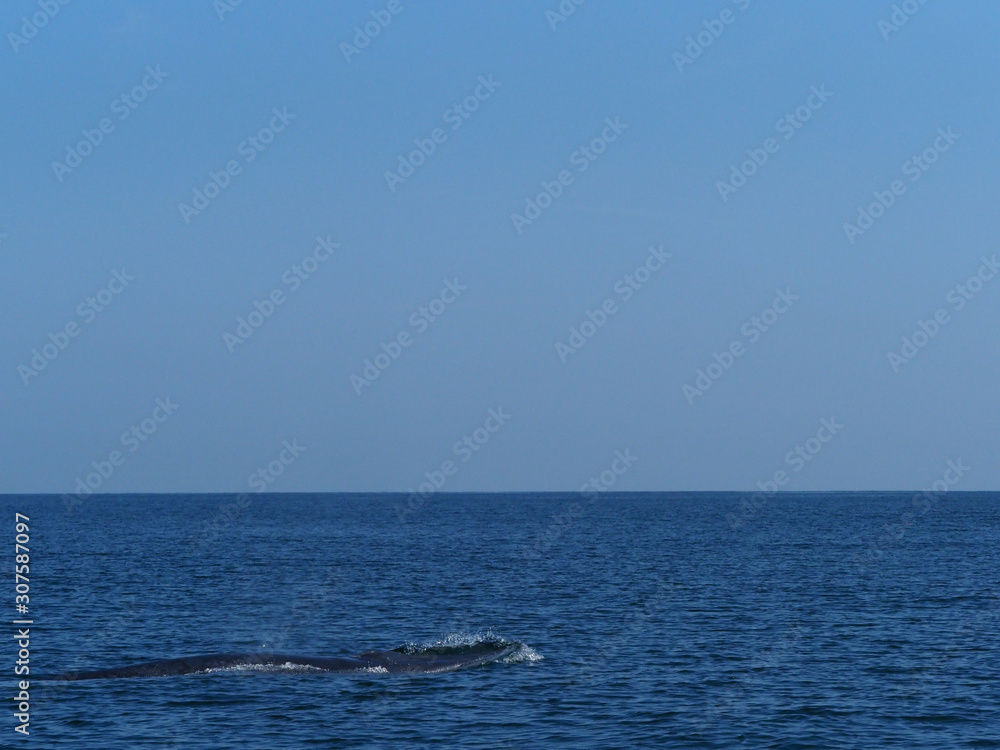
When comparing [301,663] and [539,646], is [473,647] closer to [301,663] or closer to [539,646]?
[539,646]

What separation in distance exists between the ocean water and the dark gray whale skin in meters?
0.75

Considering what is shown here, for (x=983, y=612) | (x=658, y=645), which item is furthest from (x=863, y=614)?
(x=658, y=645)

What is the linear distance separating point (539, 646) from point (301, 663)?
1099 cm

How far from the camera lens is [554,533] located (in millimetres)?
148000

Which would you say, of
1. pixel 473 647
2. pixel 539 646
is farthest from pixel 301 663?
pixel 539 646

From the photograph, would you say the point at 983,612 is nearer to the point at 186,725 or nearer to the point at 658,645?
the point at 658,645

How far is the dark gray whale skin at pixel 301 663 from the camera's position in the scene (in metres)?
42.2

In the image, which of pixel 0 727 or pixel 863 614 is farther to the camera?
pixel 863 614

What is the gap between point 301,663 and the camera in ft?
144

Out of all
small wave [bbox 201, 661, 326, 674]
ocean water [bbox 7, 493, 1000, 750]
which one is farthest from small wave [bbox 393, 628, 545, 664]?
small wave [bbox 201, 661, 326, 674]

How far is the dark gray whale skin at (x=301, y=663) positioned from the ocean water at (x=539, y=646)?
75 cm

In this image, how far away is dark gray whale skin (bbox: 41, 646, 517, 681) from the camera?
138ft

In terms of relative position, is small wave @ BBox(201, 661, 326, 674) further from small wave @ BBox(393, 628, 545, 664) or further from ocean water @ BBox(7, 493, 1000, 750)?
small wave @ BBox(393, 628, 545, 664)

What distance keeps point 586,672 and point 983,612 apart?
2849cm
